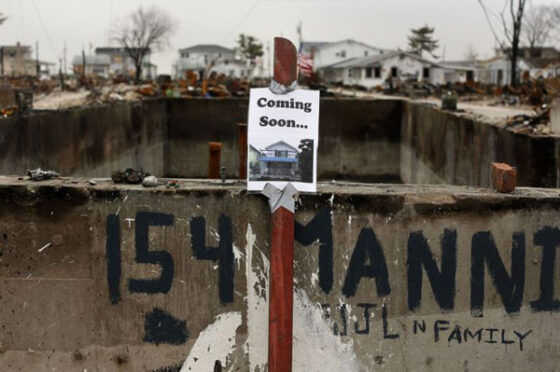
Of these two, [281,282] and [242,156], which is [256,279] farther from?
[242,156]

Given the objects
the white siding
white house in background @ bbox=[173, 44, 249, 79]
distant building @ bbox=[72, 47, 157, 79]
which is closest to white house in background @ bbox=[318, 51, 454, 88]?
the white siding

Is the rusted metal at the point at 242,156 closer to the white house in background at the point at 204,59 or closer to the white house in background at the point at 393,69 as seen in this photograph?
the white house in background at the point at 393,69

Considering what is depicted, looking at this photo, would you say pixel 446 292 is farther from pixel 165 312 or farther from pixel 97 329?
pixel 97 329

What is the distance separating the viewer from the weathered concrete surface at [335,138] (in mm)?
24078

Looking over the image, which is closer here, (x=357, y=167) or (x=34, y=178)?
(x=34, y=178)

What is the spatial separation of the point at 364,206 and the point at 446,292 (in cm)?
70

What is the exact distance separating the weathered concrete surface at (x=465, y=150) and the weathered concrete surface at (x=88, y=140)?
24.7 feet

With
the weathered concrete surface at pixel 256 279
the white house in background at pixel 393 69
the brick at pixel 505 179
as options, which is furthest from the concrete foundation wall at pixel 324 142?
the white house in background at pixel 393 69

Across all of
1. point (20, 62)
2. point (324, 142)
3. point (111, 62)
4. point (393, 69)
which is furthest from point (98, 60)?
point (324, 142)

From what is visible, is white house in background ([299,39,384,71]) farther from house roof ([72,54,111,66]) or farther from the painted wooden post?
the painted wooden post

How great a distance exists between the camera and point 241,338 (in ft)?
13.7

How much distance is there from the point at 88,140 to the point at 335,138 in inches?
419

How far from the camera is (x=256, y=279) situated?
413 centimetres

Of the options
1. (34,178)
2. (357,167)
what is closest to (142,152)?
(357,167)
